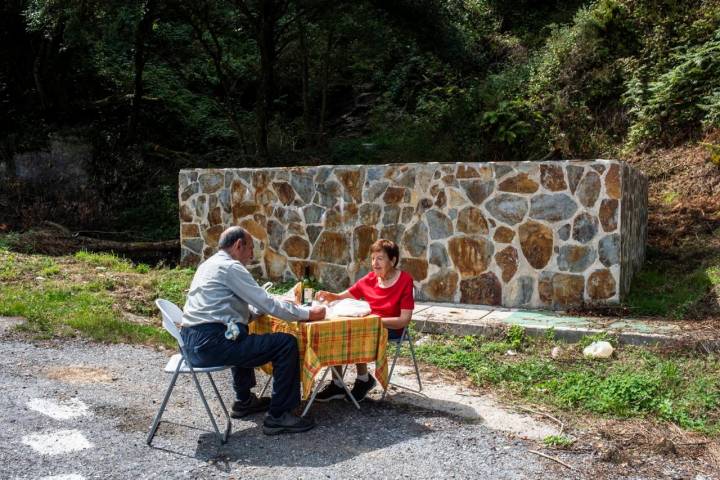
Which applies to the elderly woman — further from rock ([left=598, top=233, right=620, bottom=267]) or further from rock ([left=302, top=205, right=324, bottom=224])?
rock ([left=302, top=205, right=324, bottom=224])

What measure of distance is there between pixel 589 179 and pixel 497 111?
7692mm

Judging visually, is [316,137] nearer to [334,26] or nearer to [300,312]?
[334,26]

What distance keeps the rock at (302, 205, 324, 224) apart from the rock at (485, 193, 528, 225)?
8.03ft

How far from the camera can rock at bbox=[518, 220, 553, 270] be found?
824cm

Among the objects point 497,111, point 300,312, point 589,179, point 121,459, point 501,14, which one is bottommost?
point 121,459

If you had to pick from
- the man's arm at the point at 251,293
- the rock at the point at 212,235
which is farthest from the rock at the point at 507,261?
the rock at the point at 212,235

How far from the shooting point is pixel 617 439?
4.82 metres

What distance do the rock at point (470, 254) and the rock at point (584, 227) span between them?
1.01 metres

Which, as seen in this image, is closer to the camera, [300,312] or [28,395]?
[300,312]

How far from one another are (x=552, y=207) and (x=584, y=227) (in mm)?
424

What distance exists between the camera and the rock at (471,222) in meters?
8.59

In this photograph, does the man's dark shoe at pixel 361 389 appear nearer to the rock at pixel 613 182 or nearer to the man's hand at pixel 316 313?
the man's hand at pixel 316 313

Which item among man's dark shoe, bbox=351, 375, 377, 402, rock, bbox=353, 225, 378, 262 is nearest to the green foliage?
man's dark shoe, bbox=351, 375, 377, 402

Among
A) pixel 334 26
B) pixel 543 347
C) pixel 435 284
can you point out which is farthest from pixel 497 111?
pixel 543 347
